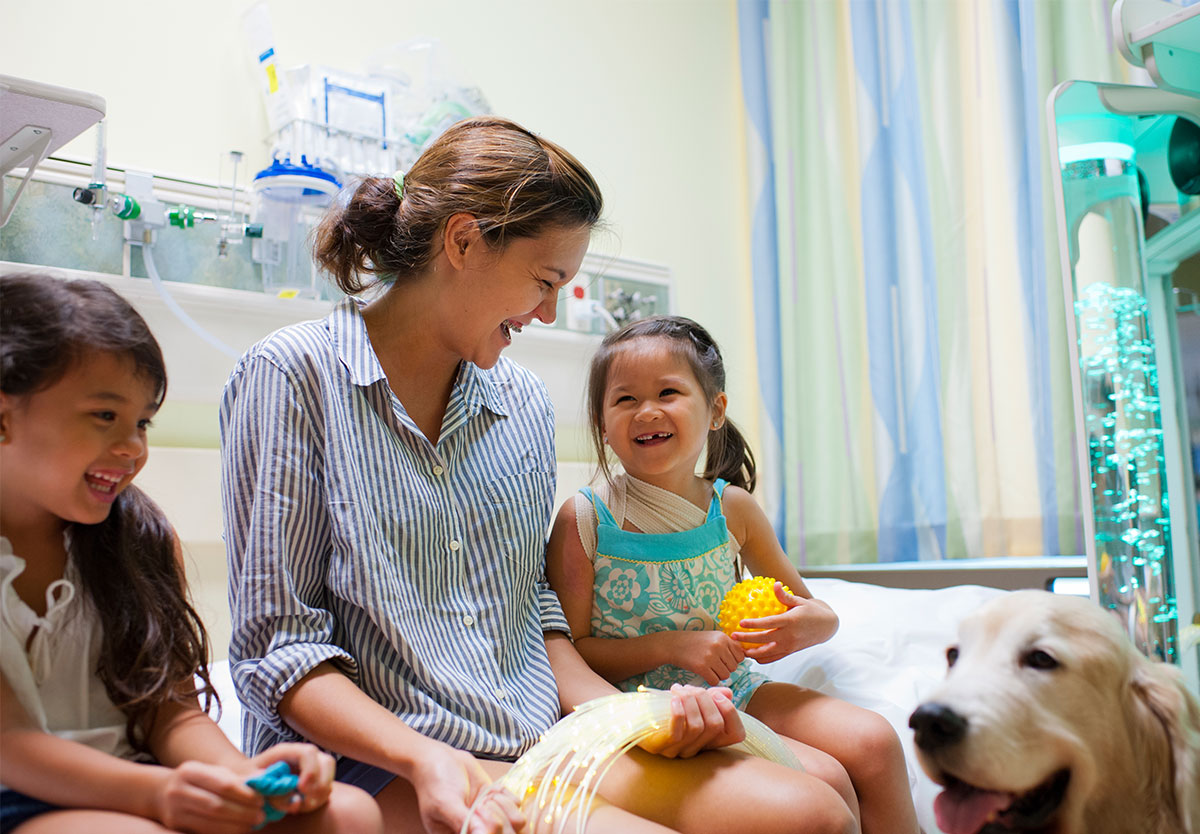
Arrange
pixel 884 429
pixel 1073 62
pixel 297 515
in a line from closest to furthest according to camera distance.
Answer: pixel 297 515 → pixel 1073 62 → pixel 884 429

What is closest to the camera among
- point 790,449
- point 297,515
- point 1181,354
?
point 297,515

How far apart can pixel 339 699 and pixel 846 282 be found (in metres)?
1.96

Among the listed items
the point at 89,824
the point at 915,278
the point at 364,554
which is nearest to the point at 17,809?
the point at 89,824

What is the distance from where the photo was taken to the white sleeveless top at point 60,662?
2.65 feet

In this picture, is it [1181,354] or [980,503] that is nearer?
[1181,354]

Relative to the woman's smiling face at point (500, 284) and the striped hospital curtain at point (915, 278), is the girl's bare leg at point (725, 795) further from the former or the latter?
the striped hospital curtain at point (915, 278)

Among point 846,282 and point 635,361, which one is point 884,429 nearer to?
point 846,282

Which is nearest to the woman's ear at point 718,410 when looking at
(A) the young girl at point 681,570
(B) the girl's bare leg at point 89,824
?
(A) the young girl at point 681,570

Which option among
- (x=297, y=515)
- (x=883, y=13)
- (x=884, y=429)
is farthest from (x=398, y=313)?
(x=883, y=13)

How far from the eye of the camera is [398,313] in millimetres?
1283

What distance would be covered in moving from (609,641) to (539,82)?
1751 mm

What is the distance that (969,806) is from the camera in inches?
24.8

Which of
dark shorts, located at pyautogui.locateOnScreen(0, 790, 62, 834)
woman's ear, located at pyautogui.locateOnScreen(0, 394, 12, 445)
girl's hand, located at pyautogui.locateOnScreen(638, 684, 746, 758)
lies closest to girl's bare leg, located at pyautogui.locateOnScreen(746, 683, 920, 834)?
girl's hand, located at pyautogui.locateOnScreen(638, 684, 746, 758)

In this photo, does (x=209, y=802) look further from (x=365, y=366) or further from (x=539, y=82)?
(x=539, y=82)
